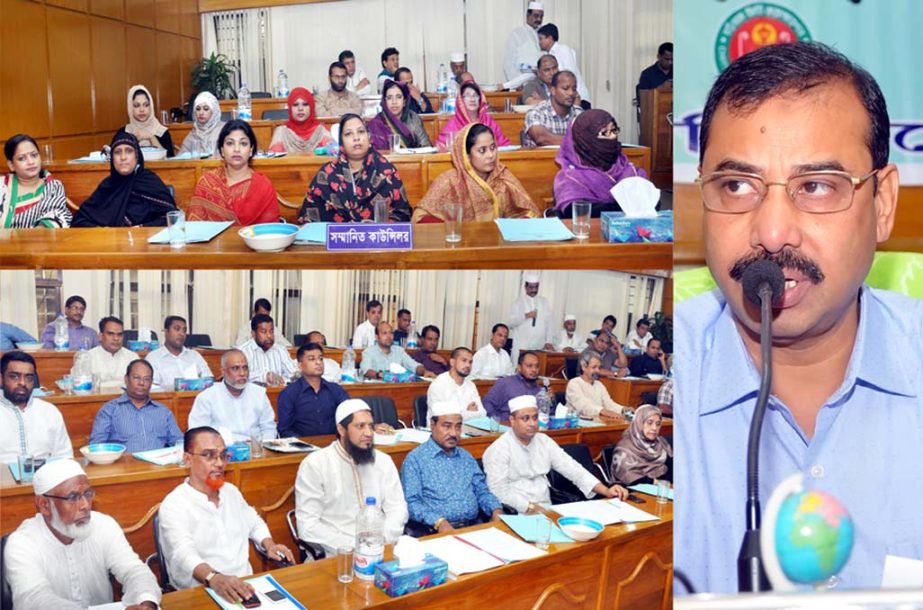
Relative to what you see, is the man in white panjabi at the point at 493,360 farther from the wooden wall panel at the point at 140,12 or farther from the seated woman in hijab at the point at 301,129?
the wooden wall panel at the point at 140,12

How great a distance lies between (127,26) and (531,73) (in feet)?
3.01

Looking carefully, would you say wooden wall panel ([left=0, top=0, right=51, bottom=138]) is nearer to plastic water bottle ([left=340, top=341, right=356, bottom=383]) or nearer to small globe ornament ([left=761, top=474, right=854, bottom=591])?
plastic water bottle ([left=340, top=341, right=356, bottom=383])

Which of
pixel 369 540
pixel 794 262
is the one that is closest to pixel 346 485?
pixel 369 540

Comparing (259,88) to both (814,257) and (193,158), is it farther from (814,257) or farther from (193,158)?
(814,257)

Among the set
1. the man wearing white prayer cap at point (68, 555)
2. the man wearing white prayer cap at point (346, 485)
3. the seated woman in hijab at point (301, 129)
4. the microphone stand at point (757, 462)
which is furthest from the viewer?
the seated woman in hijab at point (301, 129)

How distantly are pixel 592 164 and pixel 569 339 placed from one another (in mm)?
465

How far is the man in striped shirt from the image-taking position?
1662 millimetres

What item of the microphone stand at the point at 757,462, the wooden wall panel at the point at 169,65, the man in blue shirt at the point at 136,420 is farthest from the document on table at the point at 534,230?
the wooden wall panel at the point at 169,65

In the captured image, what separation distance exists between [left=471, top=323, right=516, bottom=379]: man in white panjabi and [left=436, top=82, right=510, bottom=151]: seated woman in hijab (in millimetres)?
673

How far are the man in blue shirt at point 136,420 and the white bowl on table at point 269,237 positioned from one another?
1.03 feet

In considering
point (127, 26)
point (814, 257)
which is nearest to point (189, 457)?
point (127, 26)

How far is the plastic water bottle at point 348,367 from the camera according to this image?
171 cm


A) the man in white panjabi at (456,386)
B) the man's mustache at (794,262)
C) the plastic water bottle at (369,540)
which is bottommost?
the plastic water bottle at (369,540)

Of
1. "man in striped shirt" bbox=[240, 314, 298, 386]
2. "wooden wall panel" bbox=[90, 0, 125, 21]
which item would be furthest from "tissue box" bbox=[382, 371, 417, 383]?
"wooden wall panel" bbox=[90, 0, 125, 21]
